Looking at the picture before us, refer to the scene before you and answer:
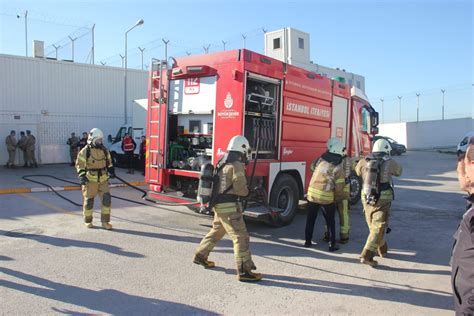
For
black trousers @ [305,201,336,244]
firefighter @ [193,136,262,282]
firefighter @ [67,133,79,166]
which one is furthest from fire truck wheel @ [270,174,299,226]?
firefighter @ [67,133,79,166]

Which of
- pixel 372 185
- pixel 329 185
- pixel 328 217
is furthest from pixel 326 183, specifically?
pixel 372 185

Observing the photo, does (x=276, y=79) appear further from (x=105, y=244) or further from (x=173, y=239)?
(x=105, y=244)

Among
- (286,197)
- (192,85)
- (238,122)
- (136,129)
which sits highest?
(192,85)

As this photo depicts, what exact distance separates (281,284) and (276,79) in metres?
3.81

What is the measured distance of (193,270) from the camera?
201 inches

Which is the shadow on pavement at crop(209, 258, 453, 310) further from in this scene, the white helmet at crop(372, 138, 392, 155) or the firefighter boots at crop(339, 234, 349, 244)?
the white helmet at crop(372, 138, 392, 155)

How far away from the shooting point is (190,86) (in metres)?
7.36

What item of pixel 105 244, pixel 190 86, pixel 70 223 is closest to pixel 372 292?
pixel 105 244

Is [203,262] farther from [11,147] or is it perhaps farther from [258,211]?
[11,147]

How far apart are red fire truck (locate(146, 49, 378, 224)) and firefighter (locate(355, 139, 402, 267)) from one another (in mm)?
1796

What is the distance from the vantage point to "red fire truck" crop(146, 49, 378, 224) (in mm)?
6711

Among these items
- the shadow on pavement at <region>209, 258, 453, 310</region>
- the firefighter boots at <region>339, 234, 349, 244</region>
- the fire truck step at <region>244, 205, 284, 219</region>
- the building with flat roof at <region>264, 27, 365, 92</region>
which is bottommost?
the shadow on pavement at <region>209, 258, 453, 310</region>

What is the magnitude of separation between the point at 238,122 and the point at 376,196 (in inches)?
95.9

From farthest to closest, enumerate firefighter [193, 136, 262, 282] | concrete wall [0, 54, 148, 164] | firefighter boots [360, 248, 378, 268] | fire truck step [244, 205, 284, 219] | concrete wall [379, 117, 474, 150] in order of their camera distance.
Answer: concrete wall [379, 117, 474, 150]
concrete wall [0, 54, 148, 164]
fire truck step [244, 205, 284, 219]
firefighter boots [360, 248, 378, 268]
firefighter [193, 136, 262, 282]
